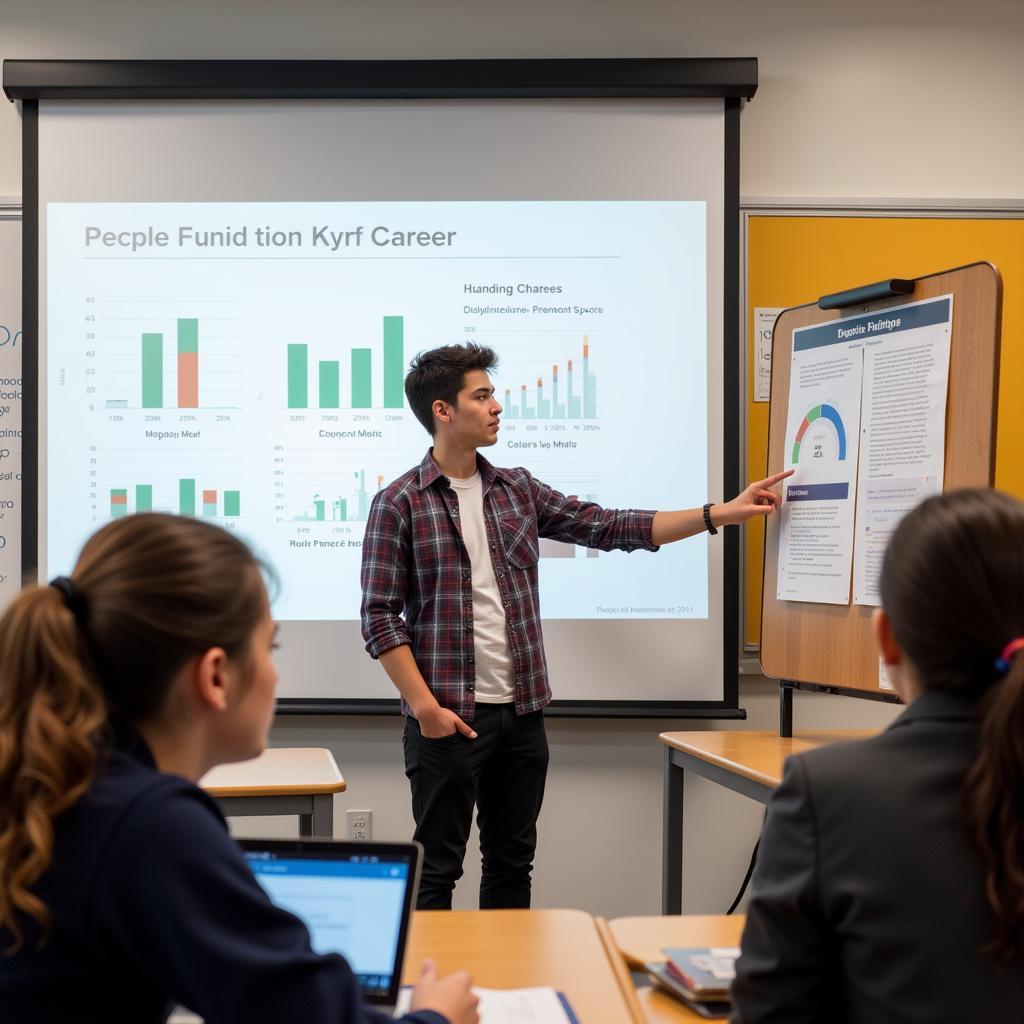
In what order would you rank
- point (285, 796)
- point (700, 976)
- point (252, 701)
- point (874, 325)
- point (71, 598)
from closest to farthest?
point (71, 598), point (252, 701), point (700, 976), point (285, 796), point (874, 325)

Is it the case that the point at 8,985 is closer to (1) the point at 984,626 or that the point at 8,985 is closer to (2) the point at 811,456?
(1) the point at 984,626

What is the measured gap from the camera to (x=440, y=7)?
3.41 m

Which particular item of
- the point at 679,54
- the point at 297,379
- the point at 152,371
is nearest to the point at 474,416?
the point at 297,379

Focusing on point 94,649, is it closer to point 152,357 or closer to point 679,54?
point 152,357

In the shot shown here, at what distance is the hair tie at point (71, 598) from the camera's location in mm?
936

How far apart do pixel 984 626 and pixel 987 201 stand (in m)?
2.93

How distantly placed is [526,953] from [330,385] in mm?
2206

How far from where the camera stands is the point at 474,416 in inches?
110

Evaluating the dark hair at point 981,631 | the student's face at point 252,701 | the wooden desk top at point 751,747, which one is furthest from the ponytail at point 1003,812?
the wooden desk top at point 751,747

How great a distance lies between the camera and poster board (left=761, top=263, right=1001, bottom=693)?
2.30m

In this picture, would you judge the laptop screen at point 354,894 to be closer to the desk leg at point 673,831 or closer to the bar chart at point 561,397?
the desk leg at point 673,831

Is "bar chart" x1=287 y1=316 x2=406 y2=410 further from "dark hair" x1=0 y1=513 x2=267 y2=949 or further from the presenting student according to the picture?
"dark hair" x1=0 y1=513 x2=267 y2=949

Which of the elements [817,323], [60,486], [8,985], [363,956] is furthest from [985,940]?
[60,486]

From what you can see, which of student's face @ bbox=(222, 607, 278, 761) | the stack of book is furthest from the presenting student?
student's face @ bbox=(222, 607, 278, 761)
